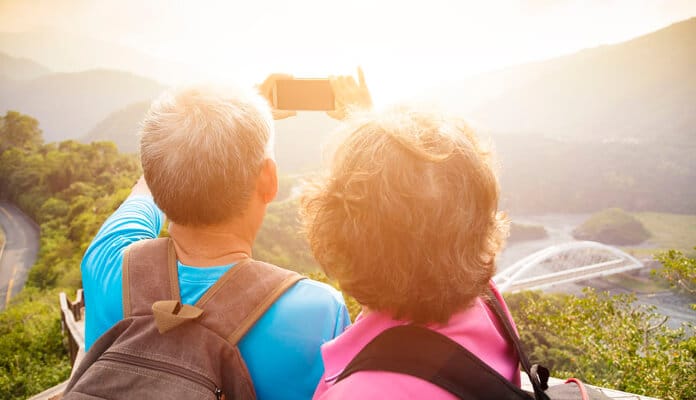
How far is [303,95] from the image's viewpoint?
1.55 m

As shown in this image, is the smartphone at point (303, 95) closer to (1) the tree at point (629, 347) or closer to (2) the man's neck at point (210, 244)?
(2) the man's neck at point (210, 244)

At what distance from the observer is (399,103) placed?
919mm

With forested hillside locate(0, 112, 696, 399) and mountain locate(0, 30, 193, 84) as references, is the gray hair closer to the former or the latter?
forested hillside locate(0, 112, 696, 399)

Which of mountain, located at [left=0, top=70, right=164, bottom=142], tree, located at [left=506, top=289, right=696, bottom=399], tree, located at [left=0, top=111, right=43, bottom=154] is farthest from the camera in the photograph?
mountain, located at [left=0, top=70, right=164, bottom=142]

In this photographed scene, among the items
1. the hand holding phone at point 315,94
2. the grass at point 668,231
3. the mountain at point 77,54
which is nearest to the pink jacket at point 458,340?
the hand holding phone at point 315,94

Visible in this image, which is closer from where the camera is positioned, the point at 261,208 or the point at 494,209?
the point at 494,209

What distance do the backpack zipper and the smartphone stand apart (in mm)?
954

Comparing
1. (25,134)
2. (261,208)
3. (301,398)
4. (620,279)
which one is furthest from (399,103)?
(620,279)

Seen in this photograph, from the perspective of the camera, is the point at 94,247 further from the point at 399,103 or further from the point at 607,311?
the point at 607,311

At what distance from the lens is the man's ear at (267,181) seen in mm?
1122

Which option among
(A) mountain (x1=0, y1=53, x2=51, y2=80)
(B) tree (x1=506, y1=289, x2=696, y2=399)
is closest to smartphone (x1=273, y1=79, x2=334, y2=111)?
(B) tree (x1=506, y1=289, x2=696, y2=399)

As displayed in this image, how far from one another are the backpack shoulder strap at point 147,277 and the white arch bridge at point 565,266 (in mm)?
13897

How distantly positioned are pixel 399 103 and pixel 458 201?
0.26 m

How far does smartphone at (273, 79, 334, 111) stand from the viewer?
152 centimetres
